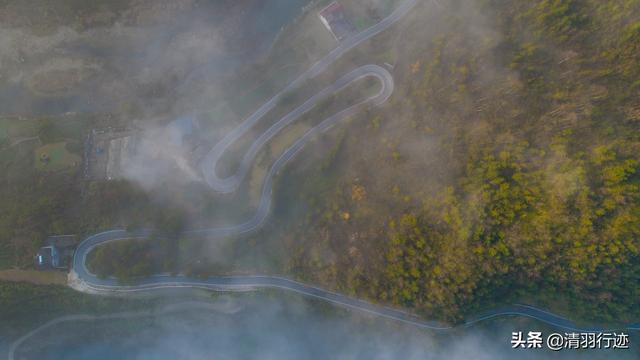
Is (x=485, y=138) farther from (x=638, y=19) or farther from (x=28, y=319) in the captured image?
(x=28, y=319)

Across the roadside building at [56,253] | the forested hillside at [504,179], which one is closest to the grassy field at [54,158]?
the roadside building at [56,253]

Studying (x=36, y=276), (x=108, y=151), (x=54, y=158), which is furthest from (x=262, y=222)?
(x=54, y=158)

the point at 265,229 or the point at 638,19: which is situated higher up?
the point at 638,19

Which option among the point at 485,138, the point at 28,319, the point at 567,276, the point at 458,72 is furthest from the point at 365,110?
the point at 28,319

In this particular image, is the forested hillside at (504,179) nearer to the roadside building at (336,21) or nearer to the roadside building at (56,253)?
the roadside building at (336,21)

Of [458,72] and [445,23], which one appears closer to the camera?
[458,72]

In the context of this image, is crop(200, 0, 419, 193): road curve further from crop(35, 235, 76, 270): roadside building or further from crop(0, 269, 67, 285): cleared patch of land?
crop(0, 269, 67, 285): cleared patch of land

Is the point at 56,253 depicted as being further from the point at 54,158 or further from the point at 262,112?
the point at 262,112
